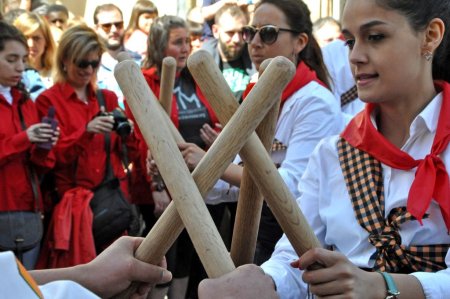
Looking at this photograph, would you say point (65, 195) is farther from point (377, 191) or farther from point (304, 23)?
point (377, 191)

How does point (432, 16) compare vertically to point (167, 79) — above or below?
above

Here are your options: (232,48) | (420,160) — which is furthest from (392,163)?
(232,48)

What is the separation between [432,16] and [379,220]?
1.86 feet

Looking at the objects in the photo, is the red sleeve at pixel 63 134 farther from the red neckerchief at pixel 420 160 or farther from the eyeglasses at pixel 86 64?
the red neckerchief at pixel 420 160

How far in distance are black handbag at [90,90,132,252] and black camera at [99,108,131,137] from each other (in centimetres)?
24

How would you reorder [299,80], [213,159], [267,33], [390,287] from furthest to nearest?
[267,33] < [299,80] < [390,287] < [213,159]

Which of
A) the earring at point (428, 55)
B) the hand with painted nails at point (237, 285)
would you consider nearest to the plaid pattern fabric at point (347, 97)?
the earring at point (428, 55)

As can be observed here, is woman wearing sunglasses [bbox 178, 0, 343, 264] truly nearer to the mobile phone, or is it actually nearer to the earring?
the earring

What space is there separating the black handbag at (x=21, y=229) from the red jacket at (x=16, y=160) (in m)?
0.03

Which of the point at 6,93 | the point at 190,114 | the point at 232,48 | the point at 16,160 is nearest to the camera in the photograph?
the point at 16,160

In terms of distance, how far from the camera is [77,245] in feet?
15.9

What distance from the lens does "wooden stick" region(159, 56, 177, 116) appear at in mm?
3314

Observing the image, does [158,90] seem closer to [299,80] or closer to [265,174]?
[299,80]

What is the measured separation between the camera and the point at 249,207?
215cm
